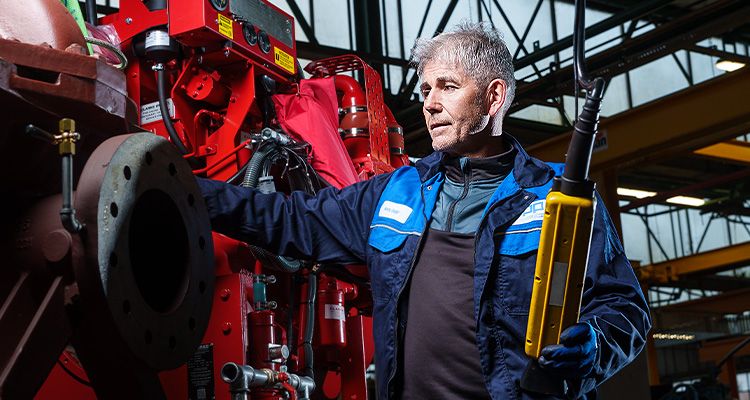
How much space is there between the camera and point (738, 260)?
13.5 m

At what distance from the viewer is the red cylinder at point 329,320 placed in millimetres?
3109

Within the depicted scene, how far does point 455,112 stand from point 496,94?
150 mm

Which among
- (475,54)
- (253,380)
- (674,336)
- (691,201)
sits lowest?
(674,336)

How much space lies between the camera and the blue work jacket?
6.09ft

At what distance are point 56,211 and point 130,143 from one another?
0.61ft

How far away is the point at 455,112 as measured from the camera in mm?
2178

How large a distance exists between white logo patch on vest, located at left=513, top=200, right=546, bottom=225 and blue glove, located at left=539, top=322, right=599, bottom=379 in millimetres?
346

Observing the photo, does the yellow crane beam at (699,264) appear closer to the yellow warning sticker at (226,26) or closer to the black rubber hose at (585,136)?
the yellow warning sticker at (226,26)

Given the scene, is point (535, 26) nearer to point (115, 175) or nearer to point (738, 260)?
point (738, 260)

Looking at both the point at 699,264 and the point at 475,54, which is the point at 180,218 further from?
the point at 699,264

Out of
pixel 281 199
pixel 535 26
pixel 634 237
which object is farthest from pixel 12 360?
pixel 634 237

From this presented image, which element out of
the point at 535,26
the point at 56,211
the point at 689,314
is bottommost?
the point at 689,314

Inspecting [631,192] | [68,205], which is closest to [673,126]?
[631,192]

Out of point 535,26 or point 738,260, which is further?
point 738,260
